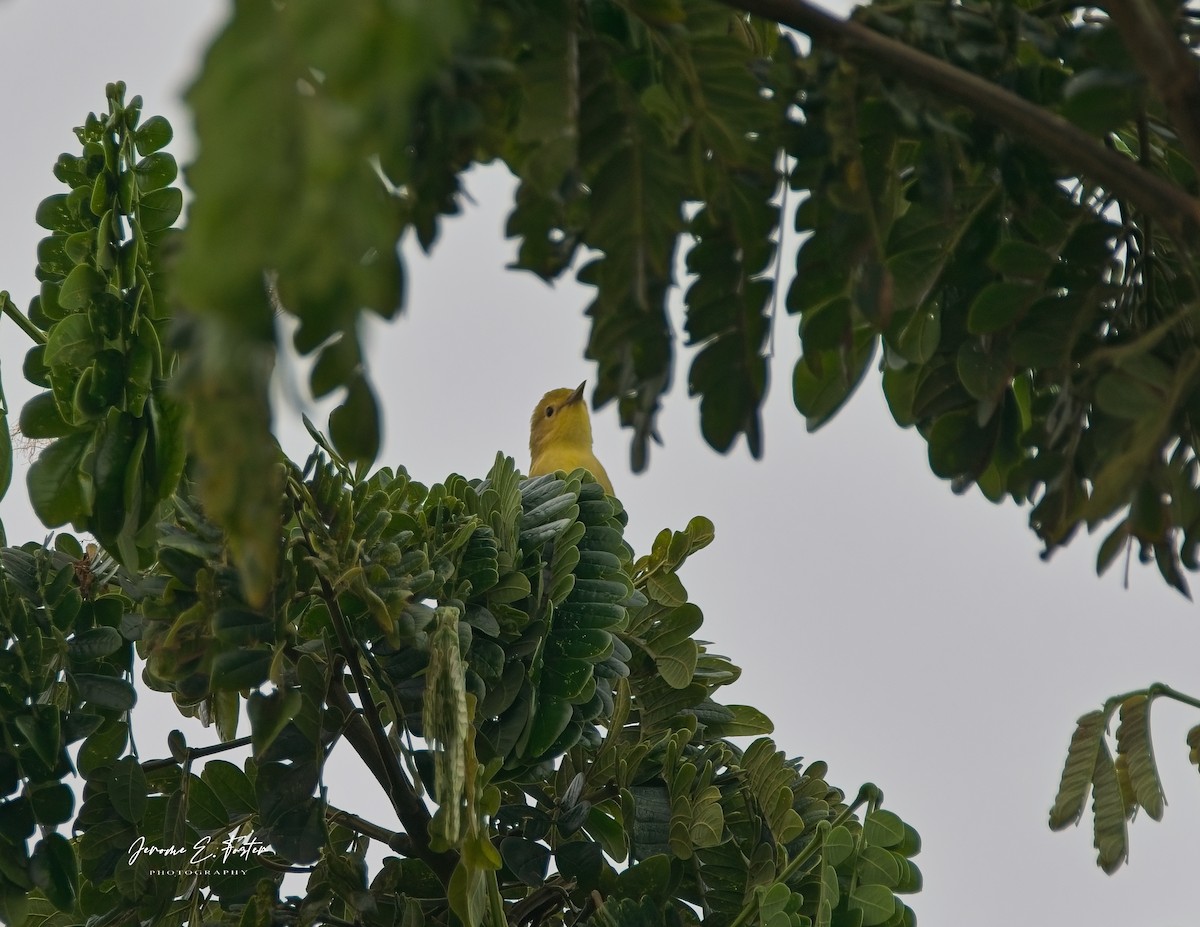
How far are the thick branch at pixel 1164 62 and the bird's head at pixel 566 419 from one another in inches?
207

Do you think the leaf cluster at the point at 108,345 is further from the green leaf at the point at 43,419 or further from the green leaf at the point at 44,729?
the green leaf at the point at 44,729

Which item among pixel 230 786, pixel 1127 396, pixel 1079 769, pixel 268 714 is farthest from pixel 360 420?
pixel 230 786

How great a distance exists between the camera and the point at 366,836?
233 centimetres

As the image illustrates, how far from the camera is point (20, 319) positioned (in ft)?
6.67

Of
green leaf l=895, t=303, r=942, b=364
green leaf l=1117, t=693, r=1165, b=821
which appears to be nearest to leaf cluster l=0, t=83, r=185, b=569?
green leaf l=895, t=303, r=942, b=364

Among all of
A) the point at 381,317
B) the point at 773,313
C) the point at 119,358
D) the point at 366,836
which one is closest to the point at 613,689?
the point at 366,836

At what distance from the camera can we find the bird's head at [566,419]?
244 inches

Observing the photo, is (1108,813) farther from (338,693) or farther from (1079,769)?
(338,693)

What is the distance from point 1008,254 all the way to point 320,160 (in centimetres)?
91

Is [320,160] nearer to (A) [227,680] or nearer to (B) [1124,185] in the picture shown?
(B) [1124,185]

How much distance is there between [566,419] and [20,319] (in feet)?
13.9

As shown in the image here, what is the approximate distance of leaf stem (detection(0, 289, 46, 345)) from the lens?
202cm
